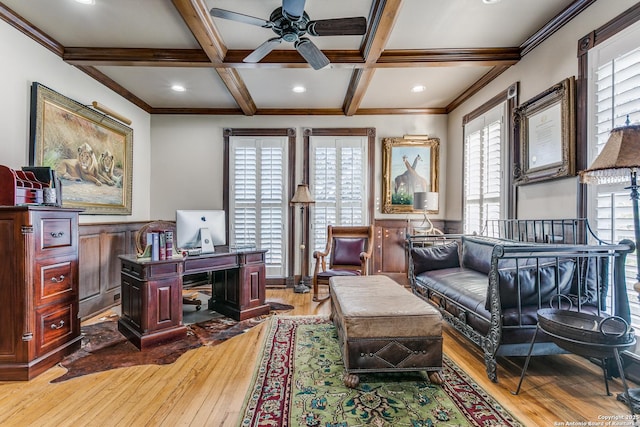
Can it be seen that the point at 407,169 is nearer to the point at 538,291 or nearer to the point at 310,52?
the point at 310,52

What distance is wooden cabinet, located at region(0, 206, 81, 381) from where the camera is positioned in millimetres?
2201

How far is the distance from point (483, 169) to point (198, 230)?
3.64 meters

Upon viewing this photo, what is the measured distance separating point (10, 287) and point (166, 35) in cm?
252

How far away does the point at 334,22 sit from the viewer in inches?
90.6

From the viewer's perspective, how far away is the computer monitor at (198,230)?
320 centimetres

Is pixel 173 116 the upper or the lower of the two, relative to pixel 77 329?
upper

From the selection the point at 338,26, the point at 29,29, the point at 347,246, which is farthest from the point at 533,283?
the point at 29,29

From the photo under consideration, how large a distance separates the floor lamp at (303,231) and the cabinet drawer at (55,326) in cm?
277

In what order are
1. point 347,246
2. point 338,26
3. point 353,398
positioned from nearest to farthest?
1. point 353,398
2. point 338,26
3. point 347,246

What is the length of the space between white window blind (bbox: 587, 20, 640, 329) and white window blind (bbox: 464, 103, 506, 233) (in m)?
1.20

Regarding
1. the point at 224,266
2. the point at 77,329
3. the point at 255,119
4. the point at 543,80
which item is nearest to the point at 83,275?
the point at 77,329

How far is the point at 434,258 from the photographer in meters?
3.61

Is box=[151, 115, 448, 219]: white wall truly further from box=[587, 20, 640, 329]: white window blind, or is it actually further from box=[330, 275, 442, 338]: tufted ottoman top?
box=[330, 275, 442, 338]: tufted ottoman top

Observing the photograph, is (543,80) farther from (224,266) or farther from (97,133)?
(97,133)
